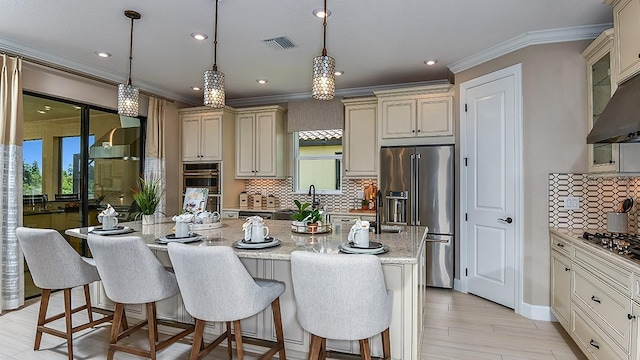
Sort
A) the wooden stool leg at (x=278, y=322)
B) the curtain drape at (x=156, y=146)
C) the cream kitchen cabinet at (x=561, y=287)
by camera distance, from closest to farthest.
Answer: the wooden stool leg at (x=278, y=322) < the cream kitchen cabinet at (x=561, y=287) < the curtain drape at (x=156, y=146)

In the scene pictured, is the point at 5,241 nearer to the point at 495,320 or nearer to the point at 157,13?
the point at 157,13

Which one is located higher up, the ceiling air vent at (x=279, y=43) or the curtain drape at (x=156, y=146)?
the ceiling air vent at (x=279, y=43)

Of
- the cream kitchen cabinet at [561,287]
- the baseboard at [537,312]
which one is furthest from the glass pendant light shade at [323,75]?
the baseboard at [537,312]

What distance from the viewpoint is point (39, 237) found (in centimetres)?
248

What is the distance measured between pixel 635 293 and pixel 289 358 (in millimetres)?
2129

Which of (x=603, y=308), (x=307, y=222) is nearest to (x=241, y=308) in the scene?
(x=307, y=222)

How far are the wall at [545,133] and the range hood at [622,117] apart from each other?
68 cm

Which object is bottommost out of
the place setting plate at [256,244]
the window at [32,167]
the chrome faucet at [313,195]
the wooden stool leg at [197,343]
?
the wooden stool leg at [197,343]

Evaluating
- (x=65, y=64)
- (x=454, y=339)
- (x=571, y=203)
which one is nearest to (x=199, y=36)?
(x=65, y=64)

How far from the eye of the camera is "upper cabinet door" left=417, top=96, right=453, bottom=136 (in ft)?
14.8

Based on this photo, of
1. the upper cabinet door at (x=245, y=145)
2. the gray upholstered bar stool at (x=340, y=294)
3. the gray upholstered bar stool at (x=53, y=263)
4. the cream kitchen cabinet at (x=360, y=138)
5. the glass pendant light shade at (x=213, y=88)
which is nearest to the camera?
the gray upholstered bar stool at (x=340, y=294)

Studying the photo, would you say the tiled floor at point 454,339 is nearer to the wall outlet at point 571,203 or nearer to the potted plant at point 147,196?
the wall outlet at point 571,203

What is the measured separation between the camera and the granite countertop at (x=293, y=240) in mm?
2055

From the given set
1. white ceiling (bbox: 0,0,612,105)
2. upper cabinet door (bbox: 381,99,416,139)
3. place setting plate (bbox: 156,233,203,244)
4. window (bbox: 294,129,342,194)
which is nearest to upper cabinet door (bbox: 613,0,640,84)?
white ceiling (bbox: 0,0,612,105)
